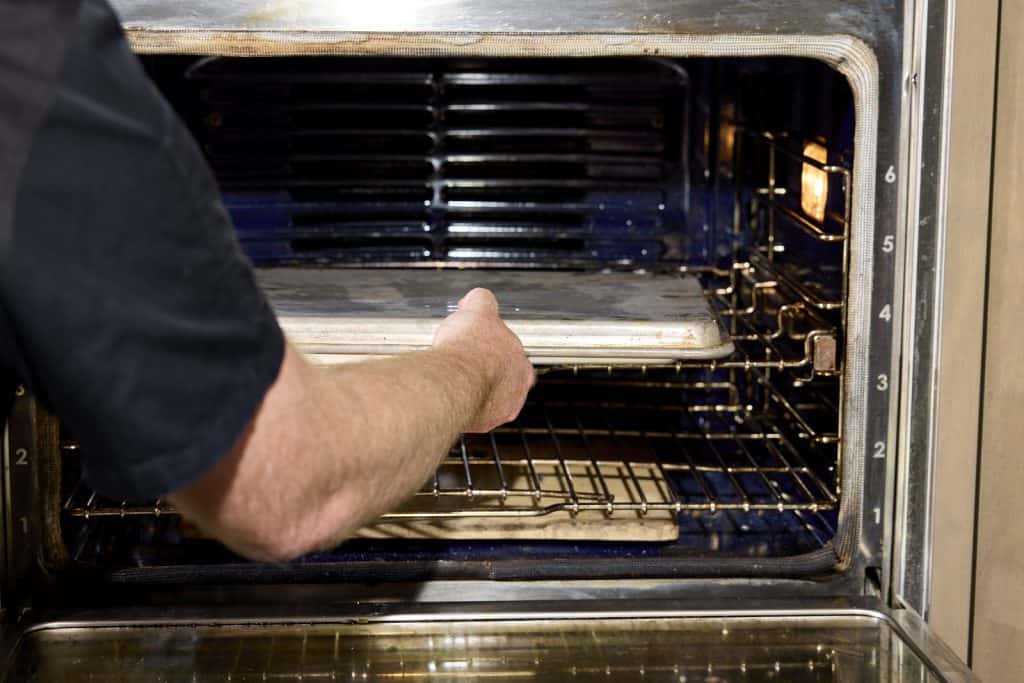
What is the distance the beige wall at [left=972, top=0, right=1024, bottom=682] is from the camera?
1302 millimetres

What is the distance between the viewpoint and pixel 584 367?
1640 mm

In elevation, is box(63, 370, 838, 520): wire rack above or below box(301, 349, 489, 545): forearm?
below

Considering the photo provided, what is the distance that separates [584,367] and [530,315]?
155 mm

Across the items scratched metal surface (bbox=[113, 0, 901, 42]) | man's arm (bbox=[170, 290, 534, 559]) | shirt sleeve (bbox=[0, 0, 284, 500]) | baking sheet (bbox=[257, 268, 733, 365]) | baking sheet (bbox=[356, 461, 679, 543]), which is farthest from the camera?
baking sheet (bbox=[356, 461, 679, 543])

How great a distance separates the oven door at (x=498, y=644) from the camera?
4.17ft

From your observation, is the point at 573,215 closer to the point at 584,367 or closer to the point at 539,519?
the point at 584,367

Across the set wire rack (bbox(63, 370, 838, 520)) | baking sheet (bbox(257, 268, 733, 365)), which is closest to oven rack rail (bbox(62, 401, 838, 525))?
wire rack (bbox(63, 370, 838, 520))

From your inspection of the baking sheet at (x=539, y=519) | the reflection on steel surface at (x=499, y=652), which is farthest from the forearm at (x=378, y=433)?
the baking sheet at (x=539, y=519)

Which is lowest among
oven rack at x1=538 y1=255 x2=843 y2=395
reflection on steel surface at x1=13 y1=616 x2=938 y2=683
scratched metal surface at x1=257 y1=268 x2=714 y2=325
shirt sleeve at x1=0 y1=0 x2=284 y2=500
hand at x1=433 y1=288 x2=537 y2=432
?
reflection on steel surface at x1=13 y1=616 x2=938 y2=683

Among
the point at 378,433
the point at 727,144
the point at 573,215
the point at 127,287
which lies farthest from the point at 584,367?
the point at 127,287

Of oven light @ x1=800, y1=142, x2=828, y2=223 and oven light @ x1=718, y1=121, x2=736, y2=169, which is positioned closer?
oven light @ x1=800, y1=142, x2=828, y2=223

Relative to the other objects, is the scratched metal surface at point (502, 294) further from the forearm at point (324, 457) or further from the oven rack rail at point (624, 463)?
the forearm at point (324, 457)

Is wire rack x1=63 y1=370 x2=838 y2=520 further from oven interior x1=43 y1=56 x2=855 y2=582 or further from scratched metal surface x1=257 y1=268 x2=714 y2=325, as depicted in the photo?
scratched metal surface x1=257 y1=268 x2=714 y2=325

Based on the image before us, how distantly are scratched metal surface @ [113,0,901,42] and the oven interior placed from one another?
0.38 m
